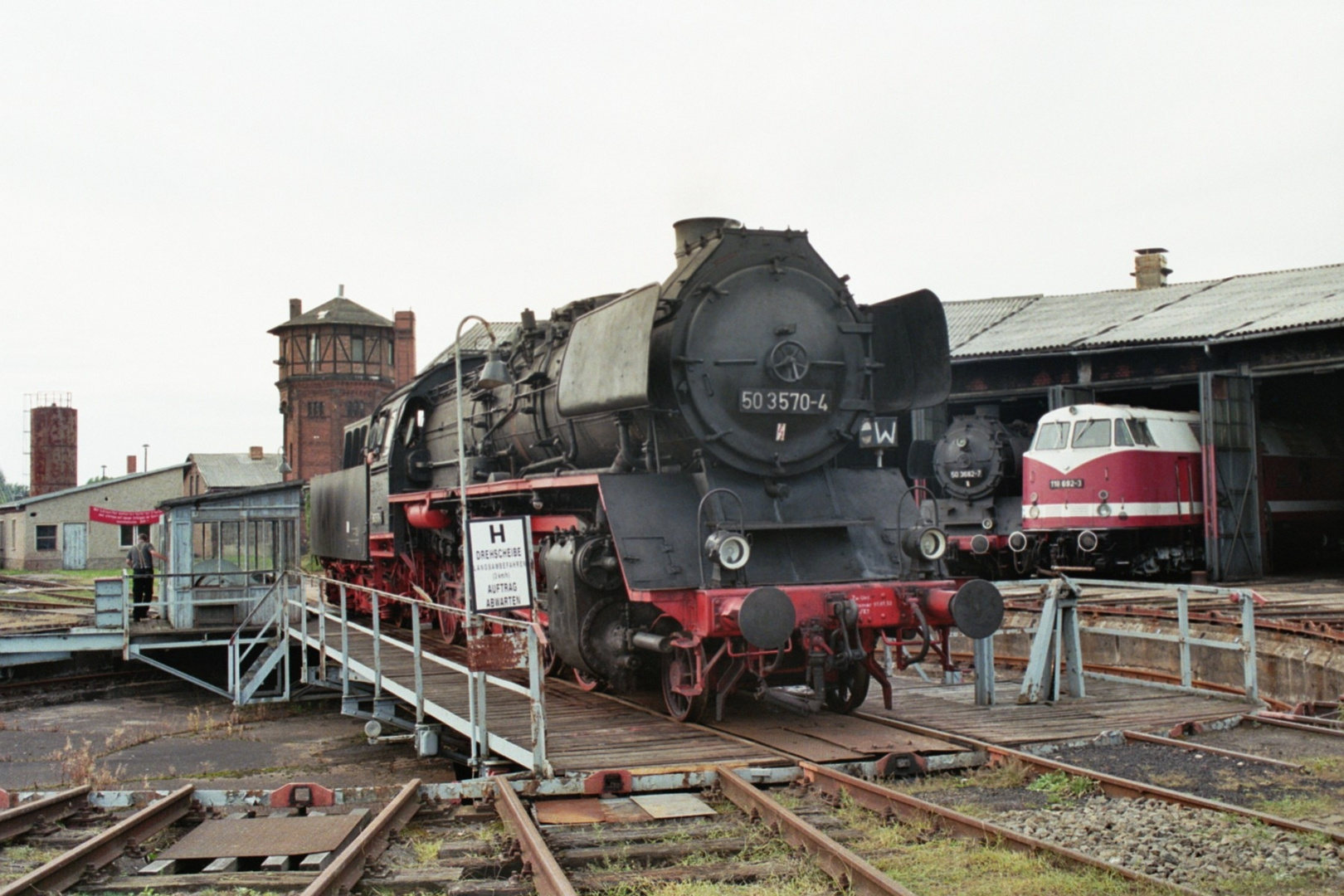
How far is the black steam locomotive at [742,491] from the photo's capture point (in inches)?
298

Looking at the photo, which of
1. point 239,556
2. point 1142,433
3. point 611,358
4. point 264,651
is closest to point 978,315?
point 1142,433

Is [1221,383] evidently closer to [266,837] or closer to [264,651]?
[264,651]

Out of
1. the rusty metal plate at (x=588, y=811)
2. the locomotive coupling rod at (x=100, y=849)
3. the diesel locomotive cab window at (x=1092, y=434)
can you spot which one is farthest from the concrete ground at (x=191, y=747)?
the diesel locomotive cab window at (x=1092, y=434)

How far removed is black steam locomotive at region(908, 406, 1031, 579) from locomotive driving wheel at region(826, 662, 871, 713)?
36.7 feet

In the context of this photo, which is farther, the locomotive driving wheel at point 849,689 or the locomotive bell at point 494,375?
the locomotive bell at point 494,375

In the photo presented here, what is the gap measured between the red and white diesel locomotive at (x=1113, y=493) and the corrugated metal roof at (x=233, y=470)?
3367 centimetres

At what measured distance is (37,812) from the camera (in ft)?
21.2

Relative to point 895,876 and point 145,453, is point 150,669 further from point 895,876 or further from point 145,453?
point 145,453

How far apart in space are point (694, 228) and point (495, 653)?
3.75m

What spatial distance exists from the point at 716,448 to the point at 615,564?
111 cm

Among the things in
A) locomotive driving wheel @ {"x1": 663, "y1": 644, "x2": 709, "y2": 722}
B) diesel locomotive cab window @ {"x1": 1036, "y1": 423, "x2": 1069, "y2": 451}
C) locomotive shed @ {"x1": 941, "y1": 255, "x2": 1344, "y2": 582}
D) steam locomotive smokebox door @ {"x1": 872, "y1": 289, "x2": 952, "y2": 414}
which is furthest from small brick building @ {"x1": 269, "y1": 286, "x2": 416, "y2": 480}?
locomotive driving wheel @ {"x1": 663, "y1": 644, "x2": 709, "y2": 722}

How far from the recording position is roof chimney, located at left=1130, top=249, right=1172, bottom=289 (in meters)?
27.6

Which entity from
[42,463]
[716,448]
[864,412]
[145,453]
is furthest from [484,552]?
[145,453]

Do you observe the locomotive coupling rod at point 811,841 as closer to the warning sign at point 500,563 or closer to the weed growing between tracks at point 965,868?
the weed growing between tracks at point 965,868
